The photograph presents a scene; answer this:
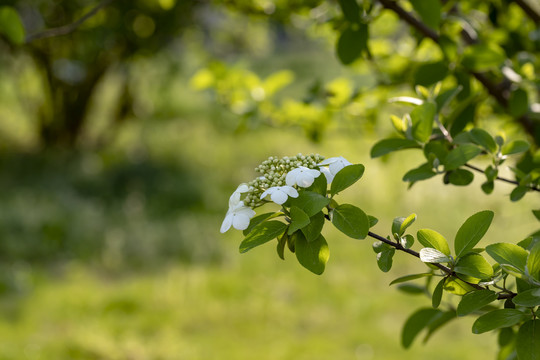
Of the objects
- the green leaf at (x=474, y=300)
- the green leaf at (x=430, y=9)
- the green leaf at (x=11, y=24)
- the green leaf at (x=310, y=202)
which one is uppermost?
the green leaf at (x=11, y=24)

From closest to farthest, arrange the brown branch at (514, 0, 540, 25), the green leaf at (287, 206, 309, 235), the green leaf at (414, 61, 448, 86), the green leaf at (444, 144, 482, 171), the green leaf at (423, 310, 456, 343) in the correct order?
the green leaf at (287, 206, 309, 235) → the green leaf at (444, 144, 482, 171) → the green leaf at (423, 310, 456, 343) → the green leaf at (414, 61, 448, 86) → the brown branch at (514, 0, 540, 25)

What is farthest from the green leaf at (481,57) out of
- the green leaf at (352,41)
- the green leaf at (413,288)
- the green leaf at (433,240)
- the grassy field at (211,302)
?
the grassy field at (211,302)

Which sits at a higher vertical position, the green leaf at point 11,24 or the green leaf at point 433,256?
the green leaf at point 11,24

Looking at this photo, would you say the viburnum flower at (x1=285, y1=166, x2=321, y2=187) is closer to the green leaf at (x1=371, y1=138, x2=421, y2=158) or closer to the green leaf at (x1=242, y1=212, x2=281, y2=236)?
the green leaf at (x1=242, y1=212, x2=281, y2=236)

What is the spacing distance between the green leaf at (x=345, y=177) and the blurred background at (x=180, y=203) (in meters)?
0.43

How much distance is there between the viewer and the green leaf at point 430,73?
125 centimetres

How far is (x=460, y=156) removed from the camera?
0.93 meters

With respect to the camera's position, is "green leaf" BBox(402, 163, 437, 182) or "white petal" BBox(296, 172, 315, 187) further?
"green leaf" BBox(402, 163, 437, 182)

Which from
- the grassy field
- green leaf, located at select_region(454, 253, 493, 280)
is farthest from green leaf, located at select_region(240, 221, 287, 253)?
the grassy field

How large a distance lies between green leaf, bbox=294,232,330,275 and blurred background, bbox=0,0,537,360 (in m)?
0.46

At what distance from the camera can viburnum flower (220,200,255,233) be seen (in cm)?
69

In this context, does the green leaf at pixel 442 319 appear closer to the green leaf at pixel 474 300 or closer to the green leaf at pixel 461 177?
the green leaf at pixel 461 177

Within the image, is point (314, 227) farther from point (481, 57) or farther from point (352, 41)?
point (481, 57)

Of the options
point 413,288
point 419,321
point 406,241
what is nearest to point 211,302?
point 413,288
